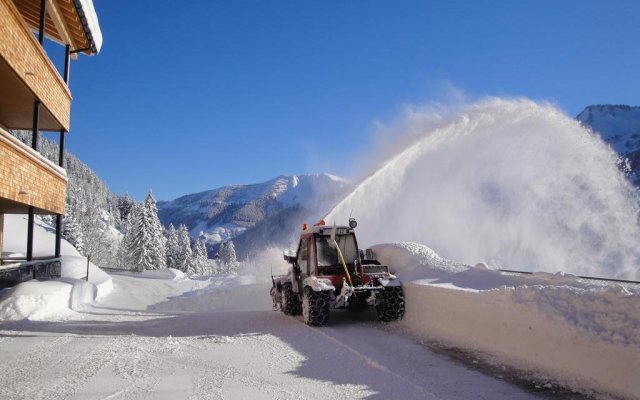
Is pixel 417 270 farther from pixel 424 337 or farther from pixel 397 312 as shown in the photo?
pixel 424 337

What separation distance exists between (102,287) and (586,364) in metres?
20.5

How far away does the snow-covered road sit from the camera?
5.55 m

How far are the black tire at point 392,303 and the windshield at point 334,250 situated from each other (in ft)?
5.57

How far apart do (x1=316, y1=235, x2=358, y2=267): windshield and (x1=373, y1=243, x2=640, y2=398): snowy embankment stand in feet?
6.94

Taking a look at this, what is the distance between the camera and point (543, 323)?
6418 mm

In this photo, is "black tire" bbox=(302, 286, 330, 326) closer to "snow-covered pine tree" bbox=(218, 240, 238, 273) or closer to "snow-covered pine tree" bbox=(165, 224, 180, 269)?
"snow-covered pine tree" bbox=(165, 224, 180, 269)

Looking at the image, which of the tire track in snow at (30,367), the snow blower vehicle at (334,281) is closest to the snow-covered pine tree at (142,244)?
the snow blower vehicle at (334,281)

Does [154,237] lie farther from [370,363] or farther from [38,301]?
[370,363]

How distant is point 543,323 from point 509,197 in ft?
75.7

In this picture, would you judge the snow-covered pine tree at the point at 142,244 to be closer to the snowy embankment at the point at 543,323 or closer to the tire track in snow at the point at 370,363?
the tire track in snow at the point at 370,363

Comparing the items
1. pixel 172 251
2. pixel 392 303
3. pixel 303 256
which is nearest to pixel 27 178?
pixel 303 256

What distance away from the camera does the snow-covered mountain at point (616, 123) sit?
297ft

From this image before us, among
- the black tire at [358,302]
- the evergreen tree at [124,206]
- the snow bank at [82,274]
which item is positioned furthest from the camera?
the evergreen tree at [124,206]

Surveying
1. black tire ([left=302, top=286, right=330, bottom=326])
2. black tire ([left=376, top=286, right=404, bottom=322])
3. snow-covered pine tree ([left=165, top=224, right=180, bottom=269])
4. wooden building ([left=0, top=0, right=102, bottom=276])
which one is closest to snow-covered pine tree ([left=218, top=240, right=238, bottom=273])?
snow-covered pine tree ([left=165, top=224, right=180, bottom=269])
